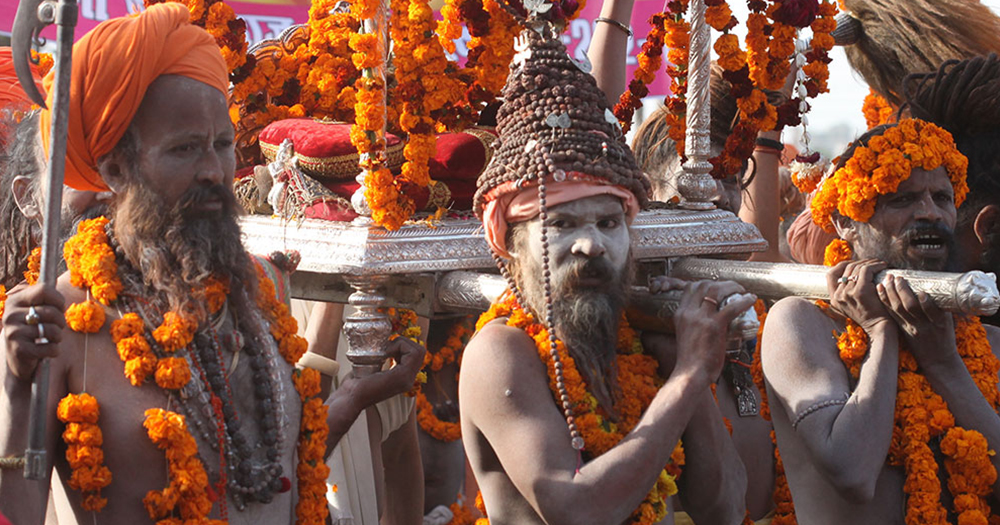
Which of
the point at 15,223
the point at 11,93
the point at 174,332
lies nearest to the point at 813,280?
the point at 174,332

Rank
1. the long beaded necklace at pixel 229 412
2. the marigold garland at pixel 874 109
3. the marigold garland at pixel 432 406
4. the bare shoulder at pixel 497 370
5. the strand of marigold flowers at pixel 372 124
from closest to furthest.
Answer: the long beaded necklace at pixel 229 412
the bare shoulder at pixel 497 370
the strand of marigold flowers at pixel 372 124
the marigold garland at pixel 432 406
the marigold garland at pixel 874 109

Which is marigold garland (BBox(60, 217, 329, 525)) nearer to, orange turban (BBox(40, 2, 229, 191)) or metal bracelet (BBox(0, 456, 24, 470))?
metal bracelet (BBox(0, 456, 24, 470))

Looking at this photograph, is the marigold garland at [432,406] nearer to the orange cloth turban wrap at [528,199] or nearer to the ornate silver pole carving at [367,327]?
the ornate silver pole carving at [367,327]

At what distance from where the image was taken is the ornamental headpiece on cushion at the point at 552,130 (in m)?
2.93

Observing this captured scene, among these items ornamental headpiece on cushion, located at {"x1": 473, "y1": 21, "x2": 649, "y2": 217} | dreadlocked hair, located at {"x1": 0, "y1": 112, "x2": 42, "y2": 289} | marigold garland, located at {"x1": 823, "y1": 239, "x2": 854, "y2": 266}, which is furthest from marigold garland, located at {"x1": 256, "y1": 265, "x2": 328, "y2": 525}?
marigold garland, located at {"x1": 823, "y1": 239, "x2": 854, "y2": 266}

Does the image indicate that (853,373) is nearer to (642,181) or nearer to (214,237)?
(642,181)

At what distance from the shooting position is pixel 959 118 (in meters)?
4.01

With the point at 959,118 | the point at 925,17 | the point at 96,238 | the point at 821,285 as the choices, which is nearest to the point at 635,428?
the point at 821,285

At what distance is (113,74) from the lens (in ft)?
8.62

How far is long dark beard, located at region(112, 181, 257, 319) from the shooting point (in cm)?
269

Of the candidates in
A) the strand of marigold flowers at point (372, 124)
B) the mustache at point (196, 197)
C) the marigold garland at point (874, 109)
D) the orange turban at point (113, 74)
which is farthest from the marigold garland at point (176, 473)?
the marigold garland at point (874, 109)

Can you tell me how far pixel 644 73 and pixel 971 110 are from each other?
125cm

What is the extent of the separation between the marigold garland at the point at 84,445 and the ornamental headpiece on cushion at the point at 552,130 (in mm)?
1143

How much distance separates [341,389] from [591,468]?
91 centimetres
